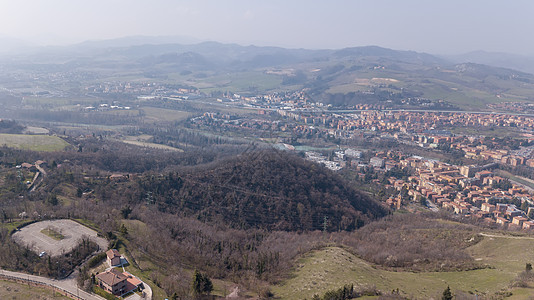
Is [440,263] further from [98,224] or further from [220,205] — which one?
[98,224]

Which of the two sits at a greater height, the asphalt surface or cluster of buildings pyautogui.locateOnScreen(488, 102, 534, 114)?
cluster of buildings pyautogui.locateOnScreen(488, 102, 534, 114)

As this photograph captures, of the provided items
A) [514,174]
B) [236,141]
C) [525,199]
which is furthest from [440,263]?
[236,141]

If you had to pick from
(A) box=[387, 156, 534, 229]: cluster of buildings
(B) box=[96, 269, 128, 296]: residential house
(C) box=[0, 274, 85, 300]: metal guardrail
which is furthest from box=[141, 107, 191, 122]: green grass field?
(B) box=[96, 269, 128, 296]: residential house

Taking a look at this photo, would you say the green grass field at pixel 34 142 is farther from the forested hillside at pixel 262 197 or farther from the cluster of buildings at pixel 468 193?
the cluster of buildings at pixel 468 193

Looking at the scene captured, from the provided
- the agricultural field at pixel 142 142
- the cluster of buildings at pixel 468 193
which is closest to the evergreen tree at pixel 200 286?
the cluster of buildings at pixel 468 193

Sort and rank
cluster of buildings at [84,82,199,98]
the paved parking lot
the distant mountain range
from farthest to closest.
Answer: cluster of buildings at [84,82,199,98] → the distant mountain range → the paved parking lot

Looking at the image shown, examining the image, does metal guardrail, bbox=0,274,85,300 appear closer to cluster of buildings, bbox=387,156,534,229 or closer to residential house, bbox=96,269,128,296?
residential house, bbox=96,269,128,296

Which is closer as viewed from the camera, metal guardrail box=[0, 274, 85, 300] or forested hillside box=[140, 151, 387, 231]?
metal guardrail box=[0, 274, 85, 300]
